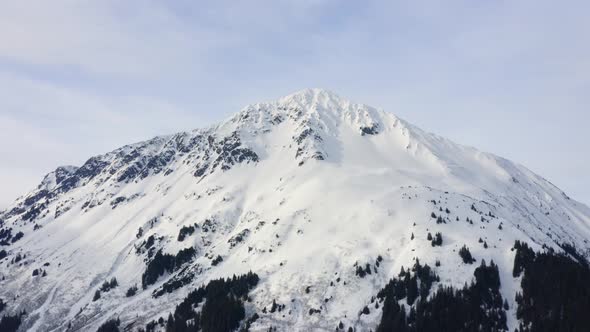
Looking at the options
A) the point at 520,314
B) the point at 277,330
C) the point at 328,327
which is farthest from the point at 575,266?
the point at 277,330

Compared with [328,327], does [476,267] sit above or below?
above

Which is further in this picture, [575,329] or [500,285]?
[500,285]

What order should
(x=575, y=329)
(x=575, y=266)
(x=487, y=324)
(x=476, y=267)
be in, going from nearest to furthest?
(x=575, y=329), (x=487, y=324), (x=575, y=266), (x=476, y=267)

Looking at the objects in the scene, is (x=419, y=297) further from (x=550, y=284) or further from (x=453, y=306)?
(x=550, y=284)

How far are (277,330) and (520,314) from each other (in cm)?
8216

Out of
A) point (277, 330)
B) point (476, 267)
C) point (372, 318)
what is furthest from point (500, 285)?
point (277, 330)

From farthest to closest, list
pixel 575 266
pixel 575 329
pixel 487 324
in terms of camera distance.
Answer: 1. pixel 575 266
2. pixel 487 324
3. pixel 575 329

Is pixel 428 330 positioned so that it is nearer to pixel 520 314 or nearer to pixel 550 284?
pixel 520 314

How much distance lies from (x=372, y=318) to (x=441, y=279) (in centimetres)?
2900

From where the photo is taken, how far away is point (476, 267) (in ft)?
654

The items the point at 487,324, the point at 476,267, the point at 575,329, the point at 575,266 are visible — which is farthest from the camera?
the point at 476,267

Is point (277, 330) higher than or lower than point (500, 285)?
lower

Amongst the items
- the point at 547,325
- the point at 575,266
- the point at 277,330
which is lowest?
the point at 277,330

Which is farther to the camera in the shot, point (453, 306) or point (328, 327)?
point (328, 327)
